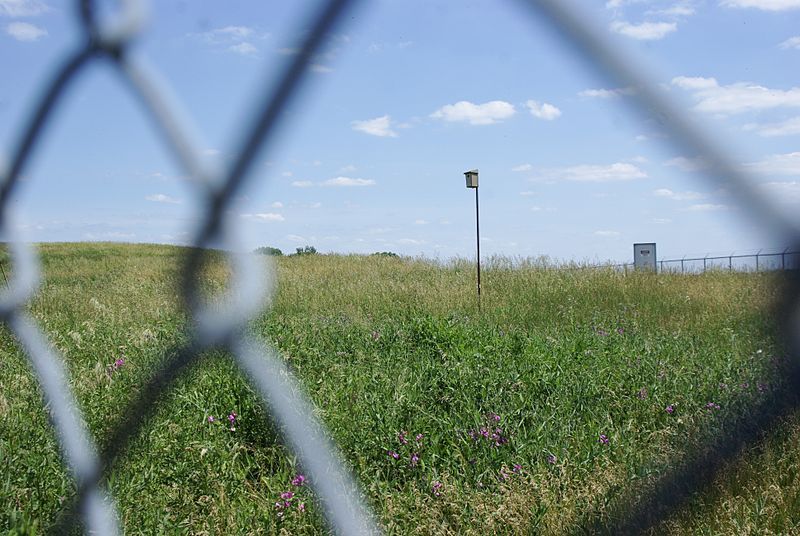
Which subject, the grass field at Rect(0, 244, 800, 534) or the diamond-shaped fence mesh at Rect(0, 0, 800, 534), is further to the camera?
the grass field at Rect(0, 244, 800, 534)

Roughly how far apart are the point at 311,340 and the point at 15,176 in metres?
→ 2.64

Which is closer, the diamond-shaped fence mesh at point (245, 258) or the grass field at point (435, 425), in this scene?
the diamond-shaped fence mesh at point (245, 258)

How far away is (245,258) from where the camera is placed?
0.79 metres

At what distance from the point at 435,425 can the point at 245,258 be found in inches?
66.1

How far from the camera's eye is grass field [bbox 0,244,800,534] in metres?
1.47

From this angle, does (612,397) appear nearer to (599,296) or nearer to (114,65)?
(114,65)

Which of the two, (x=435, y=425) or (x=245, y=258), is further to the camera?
(x=435, y=425)

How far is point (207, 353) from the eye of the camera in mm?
967

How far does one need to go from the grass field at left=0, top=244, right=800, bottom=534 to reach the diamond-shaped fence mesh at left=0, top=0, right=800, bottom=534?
0.22ft

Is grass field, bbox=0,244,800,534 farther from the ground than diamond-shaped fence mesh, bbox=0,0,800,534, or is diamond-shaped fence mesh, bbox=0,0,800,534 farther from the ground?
diamond-shaped fence mesh, bbox=0,0,800,534

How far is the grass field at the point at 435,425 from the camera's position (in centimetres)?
147

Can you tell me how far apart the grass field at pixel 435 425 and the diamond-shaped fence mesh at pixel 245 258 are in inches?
2.6

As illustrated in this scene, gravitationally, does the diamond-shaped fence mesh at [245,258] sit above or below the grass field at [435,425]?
above

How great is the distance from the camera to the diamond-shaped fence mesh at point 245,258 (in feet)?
1.57
